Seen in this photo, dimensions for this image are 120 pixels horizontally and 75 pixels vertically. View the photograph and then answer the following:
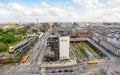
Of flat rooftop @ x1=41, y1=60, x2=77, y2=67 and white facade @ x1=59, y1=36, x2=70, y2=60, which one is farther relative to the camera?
white facade @ x1=59, y1=36, x2=70, y2=60

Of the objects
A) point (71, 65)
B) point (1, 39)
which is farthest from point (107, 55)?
point (1, 39)

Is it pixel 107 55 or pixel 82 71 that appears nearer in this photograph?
pixel 82 71

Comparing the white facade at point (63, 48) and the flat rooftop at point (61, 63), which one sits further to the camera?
the white facade at point (63, 48)

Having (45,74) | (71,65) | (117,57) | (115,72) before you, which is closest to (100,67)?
(115,72)

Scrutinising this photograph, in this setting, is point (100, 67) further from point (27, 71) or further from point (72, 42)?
point (72, 42)

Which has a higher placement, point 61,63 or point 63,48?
point 63,48

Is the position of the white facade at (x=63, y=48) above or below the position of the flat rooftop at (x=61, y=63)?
above

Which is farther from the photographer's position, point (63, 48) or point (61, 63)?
point (63, 48)

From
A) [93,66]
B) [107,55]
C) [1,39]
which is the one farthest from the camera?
[1,39]

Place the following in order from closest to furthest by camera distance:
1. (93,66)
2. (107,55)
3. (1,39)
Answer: (93,66) < (107,55) < (1,39)

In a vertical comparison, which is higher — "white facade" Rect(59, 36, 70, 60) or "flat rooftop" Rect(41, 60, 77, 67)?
"white facade" Rect(59, 36, 70, 60)
